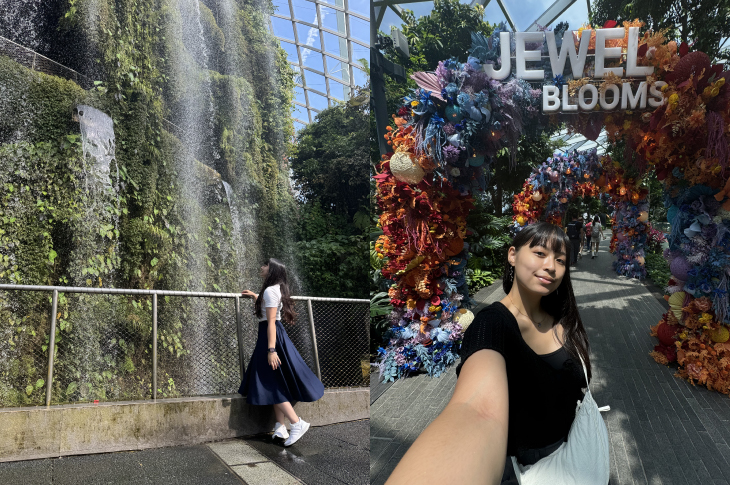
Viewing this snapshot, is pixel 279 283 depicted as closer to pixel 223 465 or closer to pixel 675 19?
pixel 223 465

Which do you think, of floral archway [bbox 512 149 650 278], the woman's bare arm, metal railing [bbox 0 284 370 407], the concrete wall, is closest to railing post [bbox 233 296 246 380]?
metal railing [bbox 0 284 370 407]

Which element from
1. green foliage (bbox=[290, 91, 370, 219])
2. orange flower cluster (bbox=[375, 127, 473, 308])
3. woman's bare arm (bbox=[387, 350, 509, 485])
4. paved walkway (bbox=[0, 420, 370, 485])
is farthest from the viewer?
orange flower cluster (bbox=[375, 127, 473, 308])

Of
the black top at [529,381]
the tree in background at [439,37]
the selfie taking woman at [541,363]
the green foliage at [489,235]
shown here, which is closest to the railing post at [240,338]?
the tree in background at [439,37]

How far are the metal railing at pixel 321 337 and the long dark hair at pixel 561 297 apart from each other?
1513mm

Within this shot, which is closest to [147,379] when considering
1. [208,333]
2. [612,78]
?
[208,333]

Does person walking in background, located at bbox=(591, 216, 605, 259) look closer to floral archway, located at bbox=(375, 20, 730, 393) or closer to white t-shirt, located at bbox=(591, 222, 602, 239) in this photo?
white t-shirt, located at bbox=(591, 222, 602, 239)

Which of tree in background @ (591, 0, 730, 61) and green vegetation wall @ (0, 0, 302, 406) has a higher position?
tree in background @ (591, 0, 730, 61)

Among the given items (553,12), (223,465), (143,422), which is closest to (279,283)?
(223,465)

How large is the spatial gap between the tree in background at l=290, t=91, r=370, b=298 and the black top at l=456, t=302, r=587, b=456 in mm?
1506

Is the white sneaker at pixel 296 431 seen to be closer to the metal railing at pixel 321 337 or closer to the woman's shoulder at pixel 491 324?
the metal railing at pixel 321 337

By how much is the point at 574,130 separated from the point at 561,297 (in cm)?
218

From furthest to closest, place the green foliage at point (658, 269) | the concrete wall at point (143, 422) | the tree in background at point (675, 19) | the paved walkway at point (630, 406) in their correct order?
the green foliage at point (658, 269)
the tree in background at point (675, 19)
the paved walkway at point (630, 406)
the concrete wall at point (143, 422)

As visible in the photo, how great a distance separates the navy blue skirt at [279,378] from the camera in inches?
88.0

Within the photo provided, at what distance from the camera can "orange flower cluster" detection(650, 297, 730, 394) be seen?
2906mm
